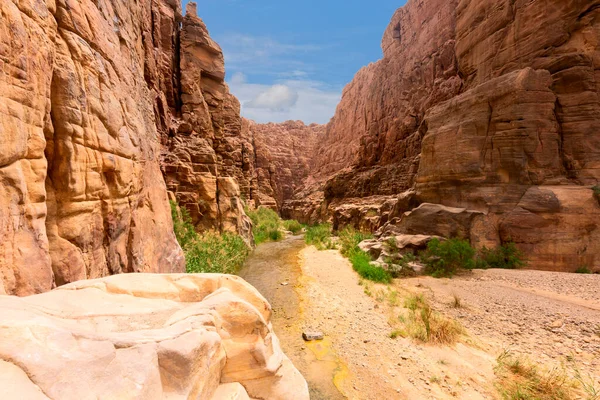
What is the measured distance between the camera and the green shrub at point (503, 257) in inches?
408

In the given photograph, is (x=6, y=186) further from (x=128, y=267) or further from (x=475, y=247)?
(x=475, y=247)

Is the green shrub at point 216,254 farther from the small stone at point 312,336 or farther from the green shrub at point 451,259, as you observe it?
the green shrub at point 451,259

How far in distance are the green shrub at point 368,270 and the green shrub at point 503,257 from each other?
381cm

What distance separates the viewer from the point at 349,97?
170ft

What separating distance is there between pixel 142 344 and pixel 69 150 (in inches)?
184

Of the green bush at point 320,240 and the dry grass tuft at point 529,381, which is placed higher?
the dry grass tuft at point 529,381

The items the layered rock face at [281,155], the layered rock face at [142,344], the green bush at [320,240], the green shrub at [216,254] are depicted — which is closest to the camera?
the layered rock face at [142,344]

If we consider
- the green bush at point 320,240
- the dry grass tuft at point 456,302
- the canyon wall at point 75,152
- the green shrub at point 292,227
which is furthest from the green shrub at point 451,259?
the green shrub at point 292,227

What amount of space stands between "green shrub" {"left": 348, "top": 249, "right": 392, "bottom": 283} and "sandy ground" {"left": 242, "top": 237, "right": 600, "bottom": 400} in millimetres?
796

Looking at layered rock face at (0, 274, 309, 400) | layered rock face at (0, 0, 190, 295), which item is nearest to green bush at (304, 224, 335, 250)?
layered rock face at (0, 0, 190, 295)

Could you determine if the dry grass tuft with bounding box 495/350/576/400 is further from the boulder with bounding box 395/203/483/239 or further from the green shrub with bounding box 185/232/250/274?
the green shrub with bounding box 185/232/250/274

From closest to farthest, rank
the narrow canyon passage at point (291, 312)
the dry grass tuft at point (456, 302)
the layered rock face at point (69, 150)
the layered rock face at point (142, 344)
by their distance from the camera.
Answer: the layered rock face at point (142, 344)
the layered rock face at point (69, 150)
the narrow canyon passage at point (291, 312)
the dry grass tuft at point (456, 302)

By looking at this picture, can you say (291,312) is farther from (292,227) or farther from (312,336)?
(292,227)

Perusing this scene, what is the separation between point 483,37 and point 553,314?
16073mm
